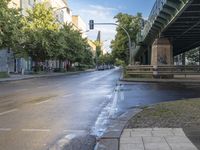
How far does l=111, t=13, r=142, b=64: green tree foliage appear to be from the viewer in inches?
3174

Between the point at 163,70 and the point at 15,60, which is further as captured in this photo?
the point at 15,60

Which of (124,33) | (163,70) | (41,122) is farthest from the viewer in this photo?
(124,33)

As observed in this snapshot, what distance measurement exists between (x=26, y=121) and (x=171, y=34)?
3380cm

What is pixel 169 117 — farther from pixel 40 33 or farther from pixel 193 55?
pixel 193 55

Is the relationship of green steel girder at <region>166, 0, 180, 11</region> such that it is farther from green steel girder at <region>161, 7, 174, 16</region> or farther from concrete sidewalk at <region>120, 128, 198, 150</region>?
concrete sidewalk at <region>120, 128, 198, 150</region>

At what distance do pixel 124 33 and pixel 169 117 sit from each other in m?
73.4

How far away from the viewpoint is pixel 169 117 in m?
11.2

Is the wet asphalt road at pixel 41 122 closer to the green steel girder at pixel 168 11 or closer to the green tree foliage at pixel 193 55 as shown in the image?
the green steel girder at pixel 168 11

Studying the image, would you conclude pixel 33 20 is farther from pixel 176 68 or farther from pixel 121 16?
pixel 176 68

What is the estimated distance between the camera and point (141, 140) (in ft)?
27.4

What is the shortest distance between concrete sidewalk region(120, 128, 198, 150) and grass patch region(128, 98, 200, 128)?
0.65 meters

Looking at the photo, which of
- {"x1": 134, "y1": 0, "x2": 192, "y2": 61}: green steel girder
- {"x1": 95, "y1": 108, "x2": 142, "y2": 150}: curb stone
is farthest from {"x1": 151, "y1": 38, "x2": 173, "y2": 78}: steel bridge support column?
{"x1": 95, "y1": 108, "x2": 142, "y2": 150}: curb stone

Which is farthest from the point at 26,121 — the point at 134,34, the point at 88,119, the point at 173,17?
the point at 134,34

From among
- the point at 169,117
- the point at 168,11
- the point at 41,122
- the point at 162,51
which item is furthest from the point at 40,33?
the point at 169,117
